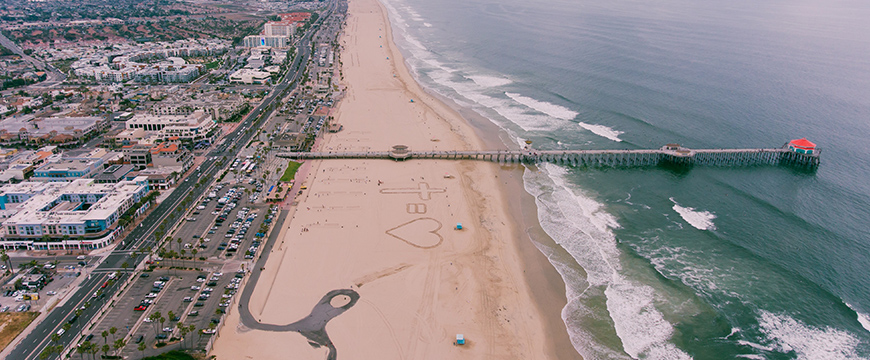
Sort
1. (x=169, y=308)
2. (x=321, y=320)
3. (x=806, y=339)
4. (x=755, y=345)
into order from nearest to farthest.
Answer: (x=755, y=345)
(x=806, y=339)
(x=321, y=320)
(x=169, y=308)

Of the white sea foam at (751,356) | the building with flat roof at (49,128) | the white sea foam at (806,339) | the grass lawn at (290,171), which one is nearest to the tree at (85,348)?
the grass lawn at (290,171)

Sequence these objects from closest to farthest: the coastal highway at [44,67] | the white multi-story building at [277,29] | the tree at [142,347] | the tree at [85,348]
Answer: the tree at [85,348], the tree at [142,347], the coastal highway at [44,67], the white multi-story building at [277,29]

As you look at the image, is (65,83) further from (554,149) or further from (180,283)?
(554,149)

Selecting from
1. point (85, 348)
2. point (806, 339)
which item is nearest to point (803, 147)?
point (806, 339)

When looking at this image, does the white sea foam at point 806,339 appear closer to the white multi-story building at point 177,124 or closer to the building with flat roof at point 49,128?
the white multi-story building at point 177,124

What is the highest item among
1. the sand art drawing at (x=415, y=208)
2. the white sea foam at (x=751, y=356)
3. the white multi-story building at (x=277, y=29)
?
the white multi-story building at (x=277, y=29)

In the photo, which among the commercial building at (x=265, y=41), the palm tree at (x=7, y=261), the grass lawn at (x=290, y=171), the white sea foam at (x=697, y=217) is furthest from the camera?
the commercial building at (x=265, y=41)

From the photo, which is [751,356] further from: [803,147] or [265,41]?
[265,41]
